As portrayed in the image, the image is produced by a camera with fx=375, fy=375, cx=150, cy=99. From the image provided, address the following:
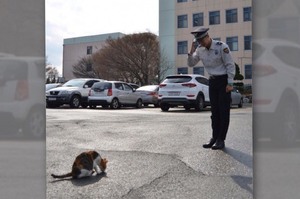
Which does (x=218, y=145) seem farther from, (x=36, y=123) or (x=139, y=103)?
(x=139, y=103)

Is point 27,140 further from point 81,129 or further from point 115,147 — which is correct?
point 81,129

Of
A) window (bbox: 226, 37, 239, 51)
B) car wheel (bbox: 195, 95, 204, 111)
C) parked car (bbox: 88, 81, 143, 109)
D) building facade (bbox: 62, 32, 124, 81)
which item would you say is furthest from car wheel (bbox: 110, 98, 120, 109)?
building facade (bbox: 62, 32, 124, 81)

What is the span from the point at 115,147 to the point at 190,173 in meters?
1.93

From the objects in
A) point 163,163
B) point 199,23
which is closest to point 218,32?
point 199,23

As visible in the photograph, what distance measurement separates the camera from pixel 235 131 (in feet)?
24.7

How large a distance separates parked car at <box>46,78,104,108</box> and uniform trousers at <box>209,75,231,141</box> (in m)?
13.0

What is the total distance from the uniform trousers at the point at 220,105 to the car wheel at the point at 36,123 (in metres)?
3.40

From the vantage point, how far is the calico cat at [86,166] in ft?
12.9

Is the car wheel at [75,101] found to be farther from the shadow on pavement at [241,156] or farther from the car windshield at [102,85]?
the shadow on pavement at [241,156]

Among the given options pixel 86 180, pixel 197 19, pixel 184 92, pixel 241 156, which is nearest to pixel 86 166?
pixel 86 180

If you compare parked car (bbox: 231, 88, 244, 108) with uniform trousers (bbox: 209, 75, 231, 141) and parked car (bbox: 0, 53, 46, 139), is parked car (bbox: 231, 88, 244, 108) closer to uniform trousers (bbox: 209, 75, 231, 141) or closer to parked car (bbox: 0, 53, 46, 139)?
uniform trousers (bbox: 209, 75, 231, 141)

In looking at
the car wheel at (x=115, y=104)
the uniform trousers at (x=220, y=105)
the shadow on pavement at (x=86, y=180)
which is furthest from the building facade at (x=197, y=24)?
the shadow on pavement at (x=86, y=180)

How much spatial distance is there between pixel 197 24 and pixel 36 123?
42.7 metres

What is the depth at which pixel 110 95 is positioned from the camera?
18125 millimetres
